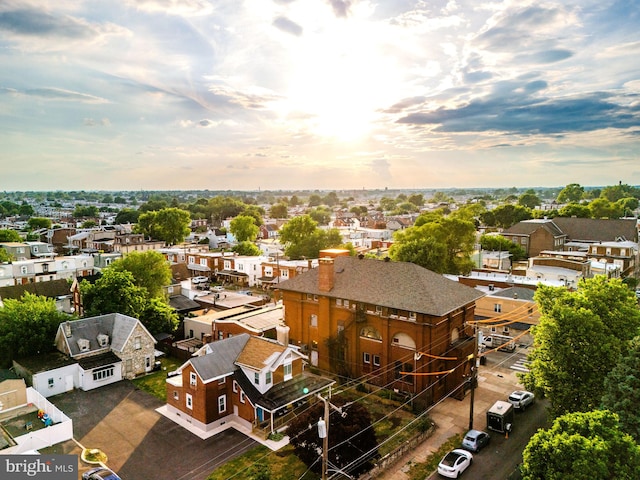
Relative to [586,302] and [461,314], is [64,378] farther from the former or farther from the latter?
[586,302]


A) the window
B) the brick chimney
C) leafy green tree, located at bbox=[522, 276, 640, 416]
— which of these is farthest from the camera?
the brick chimney

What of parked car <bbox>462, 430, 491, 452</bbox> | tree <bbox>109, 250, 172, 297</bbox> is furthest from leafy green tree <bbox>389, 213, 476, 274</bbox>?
parked car <bbox>462, 430, 491, 452</bbox>

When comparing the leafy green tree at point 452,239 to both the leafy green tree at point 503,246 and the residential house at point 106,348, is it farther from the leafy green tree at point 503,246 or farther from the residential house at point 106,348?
the residential house at point 106,348

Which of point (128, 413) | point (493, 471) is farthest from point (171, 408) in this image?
point (493, 471)

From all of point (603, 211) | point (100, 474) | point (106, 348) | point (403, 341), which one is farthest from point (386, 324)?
point (603, 211)

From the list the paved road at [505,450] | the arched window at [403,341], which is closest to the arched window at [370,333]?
the arched window at [403,341]

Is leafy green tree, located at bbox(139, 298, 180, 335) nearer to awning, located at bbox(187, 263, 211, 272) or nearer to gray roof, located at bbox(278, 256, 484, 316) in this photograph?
gray roof, located at bbox(278, 256, 484, 316)
